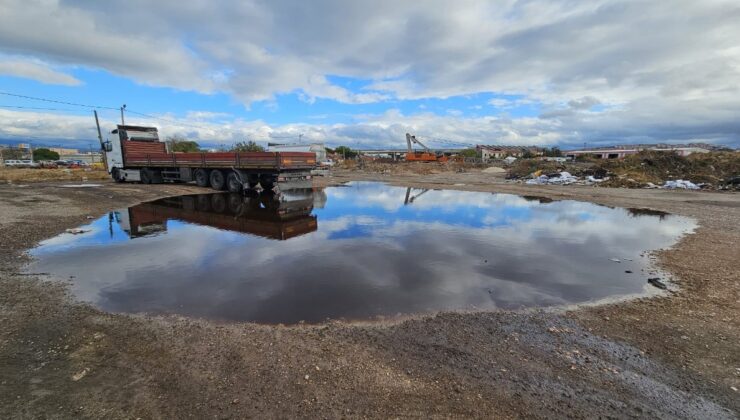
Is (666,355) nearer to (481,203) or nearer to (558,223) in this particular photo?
(558,223)

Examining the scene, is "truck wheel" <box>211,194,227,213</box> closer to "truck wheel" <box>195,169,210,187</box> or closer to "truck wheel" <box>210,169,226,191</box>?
"truck wheel" <box>210,169,226,191</box>

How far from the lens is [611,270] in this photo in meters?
7.68

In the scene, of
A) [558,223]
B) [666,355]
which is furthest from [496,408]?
[558,223]

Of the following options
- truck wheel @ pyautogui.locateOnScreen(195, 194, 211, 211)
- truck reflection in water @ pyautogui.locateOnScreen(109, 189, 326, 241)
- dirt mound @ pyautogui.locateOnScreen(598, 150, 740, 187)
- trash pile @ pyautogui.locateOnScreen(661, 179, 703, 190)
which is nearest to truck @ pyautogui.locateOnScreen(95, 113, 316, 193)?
truck reflection in water @ pyautogui.locateOnScreen(109, 189, 326, 241)

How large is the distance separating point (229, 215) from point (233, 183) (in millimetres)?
7722

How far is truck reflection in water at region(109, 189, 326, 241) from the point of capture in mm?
11266

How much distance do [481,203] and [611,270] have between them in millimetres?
11598

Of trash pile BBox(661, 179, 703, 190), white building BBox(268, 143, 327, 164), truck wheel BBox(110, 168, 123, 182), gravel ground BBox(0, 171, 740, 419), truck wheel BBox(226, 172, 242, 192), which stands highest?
white building BBox(268, 143, 327, 164)

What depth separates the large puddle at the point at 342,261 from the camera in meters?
5.76

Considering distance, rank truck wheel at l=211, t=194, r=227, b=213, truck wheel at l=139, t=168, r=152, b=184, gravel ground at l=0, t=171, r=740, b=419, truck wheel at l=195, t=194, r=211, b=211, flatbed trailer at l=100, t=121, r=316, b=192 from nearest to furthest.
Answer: gravel ground at l=0, t=171, r=740, b=419
truck wheel at l=211, t=194, r=227, b=213
truck wheel at l=195, t=194, r=211, b=211
flatbed trailer at l=100, t=121, r=316, b=192
truck wheel at l=139, t=168, r=152, b=184

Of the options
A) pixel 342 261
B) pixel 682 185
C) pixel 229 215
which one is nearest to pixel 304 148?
pixel 229 215

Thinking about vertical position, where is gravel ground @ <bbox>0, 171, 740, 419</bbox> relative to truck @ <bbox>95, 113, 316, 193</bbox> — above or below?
below

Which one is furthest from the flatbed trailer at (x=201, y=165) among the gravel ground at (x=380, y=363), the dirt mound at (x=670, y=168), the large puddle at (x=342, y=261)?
the dirt mound at (x=670, y=168)

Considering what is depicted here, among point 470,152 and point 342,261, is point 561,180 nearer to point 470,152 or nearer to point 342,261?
point 342,261
